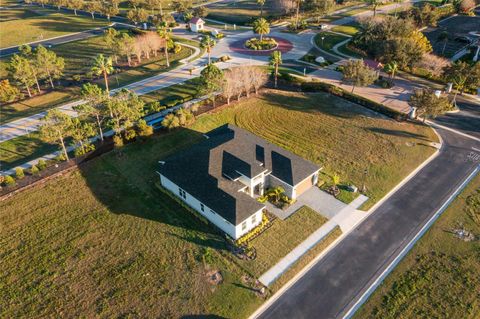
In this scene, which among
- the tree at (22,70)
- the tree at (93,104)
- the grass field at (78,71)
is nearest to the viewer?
the tree at (93,104)

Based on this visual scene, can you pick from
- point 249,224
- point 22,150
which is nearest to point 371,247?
point 249,224

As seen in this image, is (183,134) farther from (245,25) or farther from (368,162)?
(245,25)

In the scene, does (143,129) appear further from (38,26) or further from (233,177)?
(38,26)

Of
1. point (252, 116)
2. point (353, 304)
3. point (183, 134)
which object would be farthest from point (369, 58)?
point (353, 304)

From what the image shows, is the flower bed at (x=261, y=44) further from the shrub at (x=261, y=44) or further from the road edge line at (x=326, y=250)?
the road edge line at (x=326, y=250)

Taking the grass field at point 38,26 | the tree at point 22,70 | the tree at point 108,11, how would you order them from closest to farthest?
1. the tree at point 22,70
2. the grass field at point 38,26
3. the tree at point 108,11

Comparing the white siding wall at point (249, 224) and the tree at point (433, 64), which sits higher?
the tree at point (433, 64)

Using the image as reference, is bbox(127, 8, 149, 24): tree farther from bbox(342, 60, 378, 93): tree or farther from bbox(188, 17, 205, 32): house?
bbox(342, 60, 378, 93): tree

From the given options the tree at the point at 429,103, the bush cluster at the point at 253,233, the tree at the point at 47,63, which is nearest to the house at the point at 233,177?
the bush cluster at the point at 253,233
